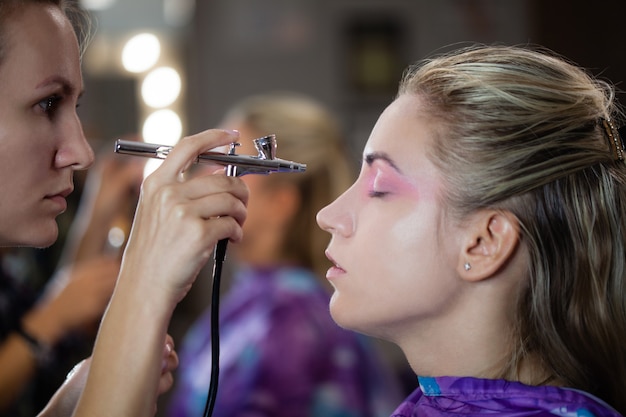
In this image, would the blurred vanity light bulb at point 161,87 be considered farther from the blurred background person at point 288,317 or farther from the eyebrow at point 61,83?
the eyebrow at point 61,83

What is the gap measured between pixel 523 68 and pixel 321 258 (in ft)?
3.47

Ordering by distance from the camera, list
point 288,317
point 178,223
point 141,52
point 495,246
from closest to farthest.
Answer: point 178,223, point 495,246, point 288,317, point 141,52

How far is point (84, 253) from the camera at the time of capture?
6.01 ft

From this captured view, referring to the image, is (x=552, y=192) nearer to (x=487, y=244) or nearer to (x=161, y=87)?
(x=487, y=244)

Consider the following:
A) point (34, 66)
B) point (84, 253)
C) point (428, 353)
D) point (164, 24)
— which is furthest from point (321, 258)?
point (164, 24)

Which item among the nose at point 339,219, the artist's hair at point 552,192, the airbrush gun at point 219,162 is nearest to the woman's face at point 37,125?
the airbrush gun at point 219,162

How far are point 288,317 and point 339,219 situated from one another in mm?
867

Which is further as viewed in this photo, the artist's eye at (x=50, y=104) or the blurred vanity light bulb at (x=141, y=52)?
the blurred vanity light bulb at (x=141, y=52)

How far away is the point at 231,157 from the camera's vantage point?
84cm

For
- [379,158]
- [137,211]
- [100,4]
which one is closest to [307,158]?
[379,158]

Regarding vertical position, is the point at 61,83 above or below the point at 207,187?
above

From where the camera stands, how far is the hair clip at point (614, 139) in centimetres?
93

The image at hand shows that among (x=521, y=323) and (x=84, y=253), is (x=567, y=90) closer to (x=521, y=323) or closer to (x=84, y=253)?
(x=521, y=323)

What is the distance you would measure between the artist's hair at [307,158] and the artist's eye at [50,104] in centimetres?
91
